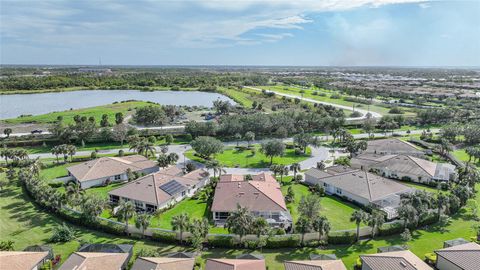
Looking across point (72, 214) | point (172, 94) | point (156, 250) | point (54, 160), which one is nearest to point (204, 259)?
point (156, 250)

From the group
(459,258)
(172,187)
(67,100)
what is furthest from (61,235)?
(67,100)

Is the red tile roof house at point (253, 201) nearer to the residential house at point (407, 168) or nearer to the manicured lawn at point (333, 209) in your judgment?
the manicured lawn at point (333, 209)

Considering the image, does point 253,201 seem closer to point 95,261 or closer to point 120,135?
point 95,261

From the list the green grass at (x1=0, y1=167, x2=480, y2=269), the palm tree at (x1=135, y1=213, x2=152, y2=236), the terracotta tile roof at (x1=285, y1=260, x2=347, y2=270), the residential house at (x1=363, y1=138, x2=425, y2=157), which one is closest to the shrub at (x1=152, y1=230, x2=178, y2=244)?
the green grass at (x1=0, y1=167, x2=480, y2=269)

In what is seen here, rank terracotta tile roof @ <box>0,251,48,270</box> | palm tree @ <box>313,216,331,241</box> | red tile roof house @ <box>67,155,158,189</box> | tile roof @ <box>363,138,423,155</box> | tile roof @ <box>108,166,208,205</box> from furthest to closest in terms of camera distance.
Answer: tile roof @ <box>363,138,423,155</box>, red tile roof house @ <box>67,155,158,189</box>, tile roof @ <box>108,166,208,205</box>, palm tree @ <box>313,216,331,241</box>, terracotta tile roof @ <box>0,251,48,270</box>

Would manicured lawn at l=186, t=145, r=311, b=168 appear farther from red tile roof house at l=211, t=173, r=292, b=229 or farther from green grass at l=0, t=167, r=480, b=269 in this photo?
green grass at l=0, t=167, r=480, b=269

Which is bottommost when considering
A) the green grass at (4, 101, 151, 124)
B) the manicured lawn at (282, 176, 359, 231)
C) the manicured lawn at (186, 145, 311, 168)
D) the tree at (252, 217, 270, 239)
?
the manicured lawn at (282, 176, 359, 231)
